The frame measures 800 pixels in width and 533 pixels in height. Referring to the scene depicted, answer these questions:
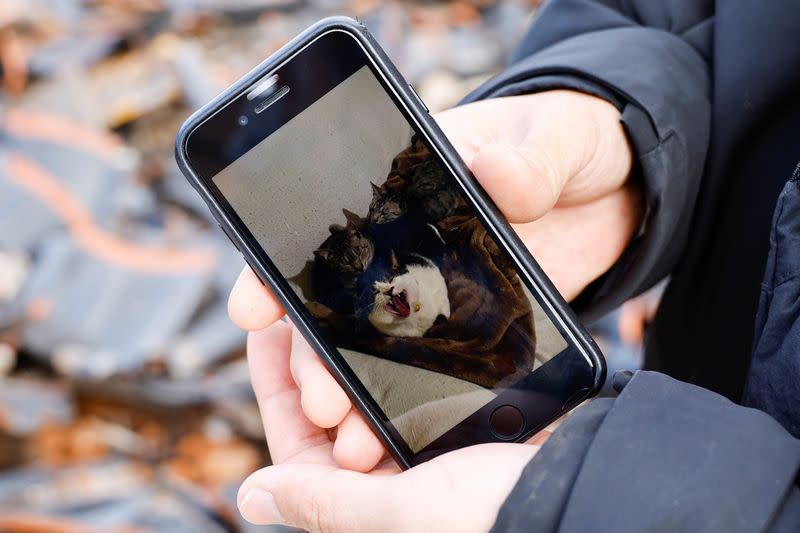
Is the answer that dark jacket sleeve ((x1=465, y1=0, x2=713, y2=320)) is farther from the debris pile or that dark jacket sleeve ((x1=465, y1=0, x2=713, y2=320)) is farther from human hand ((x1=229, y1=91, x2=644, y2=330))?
the debris pile

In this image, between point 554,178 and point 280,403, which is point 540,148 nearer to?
point 554,178

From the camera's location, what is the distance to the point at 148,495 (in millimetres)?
1315

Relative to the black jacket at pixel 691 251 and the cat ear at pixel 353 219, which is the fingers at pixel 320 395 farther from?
the black jacket at pixel 691 251

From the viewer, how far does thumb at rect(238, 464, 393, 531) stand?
0.50 metres

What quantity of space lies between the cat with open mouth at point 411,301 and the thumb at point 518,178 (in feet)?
0.26

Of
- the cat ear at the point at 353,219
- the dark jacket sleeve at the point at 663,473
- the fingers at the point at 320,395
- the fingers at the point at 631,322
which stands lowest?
the fingers at the point at 631,322

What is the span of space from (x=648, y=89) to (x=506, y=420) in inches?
12.7

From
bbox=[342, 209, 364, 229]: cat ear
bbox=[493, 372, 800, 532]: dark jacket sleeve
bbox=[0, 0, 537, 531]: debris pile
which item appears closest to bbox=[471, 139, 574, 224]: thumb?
bbox=[342, 209, 364, 229]: cat ear

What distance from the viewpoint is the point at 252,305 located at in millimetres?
631

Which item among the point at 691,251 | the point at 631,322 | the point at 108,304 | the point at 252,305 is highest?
the point at 252,305

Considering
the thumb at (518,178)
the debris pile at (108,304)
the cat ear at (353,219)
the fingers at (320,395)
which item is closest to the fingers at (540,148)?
the thumb at (518,178)

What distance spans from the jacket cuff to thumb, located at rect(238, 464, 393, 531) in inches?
12.7

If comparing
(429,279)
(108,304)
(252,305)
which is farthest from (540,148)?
(108,304)

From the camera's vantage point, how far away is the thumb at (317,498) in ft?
1.64
